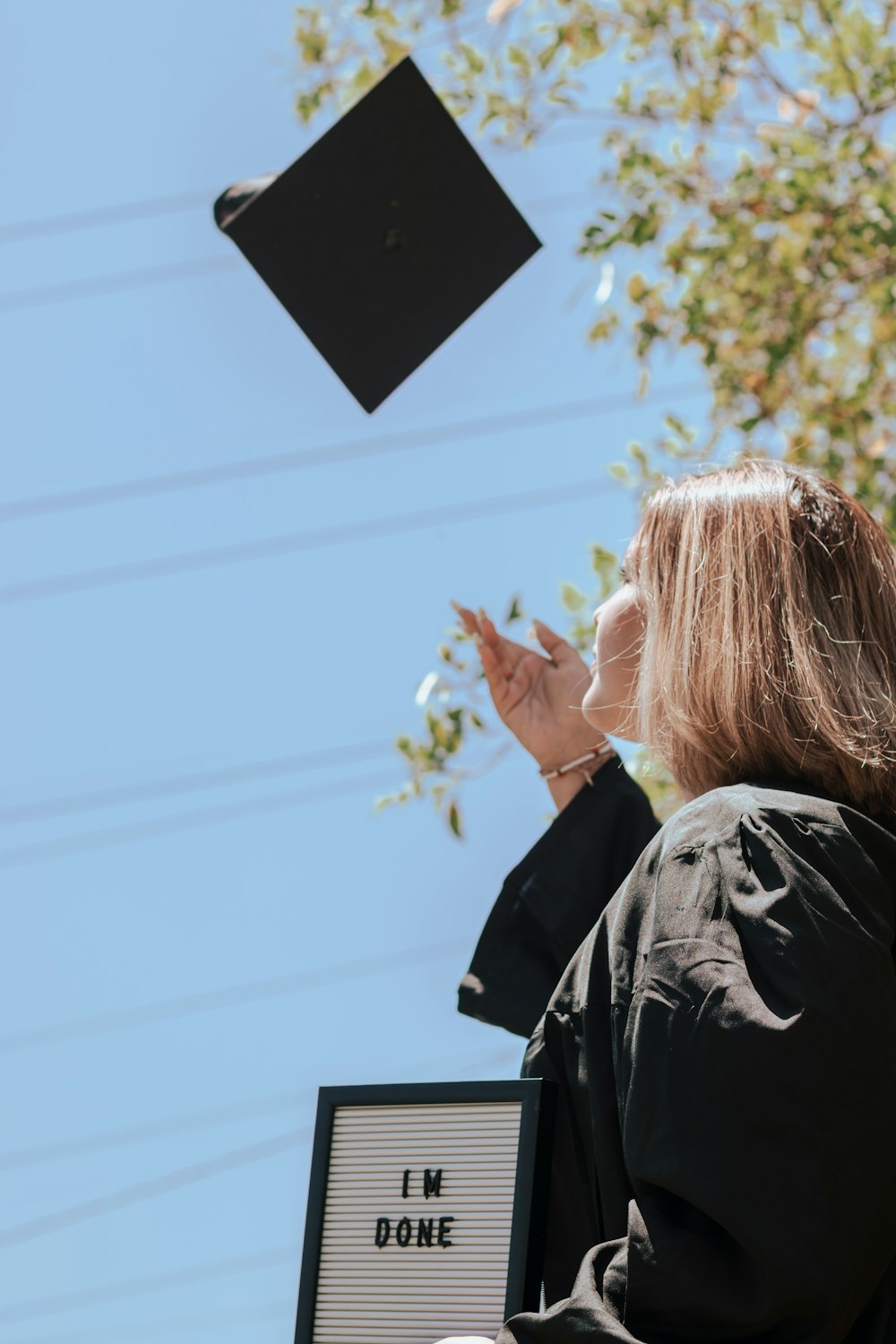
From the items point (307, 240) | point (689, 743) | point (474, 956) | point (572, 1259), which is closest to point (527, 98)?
point (307, 240)

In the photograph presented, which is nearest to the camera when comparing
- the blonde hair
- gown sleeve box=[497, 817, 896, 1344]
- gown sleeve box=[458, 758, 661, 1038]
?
gown sleeve box=[497, 817, 896, 1344]

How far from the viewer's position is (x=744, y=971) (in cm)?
115

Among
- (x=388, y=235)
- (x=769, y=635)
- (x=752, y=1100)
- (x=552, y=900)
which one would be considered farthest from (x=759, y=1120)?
(x=388, y=235)

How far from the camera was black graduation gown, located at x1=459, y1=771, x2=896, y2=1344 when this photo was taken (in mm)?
1088

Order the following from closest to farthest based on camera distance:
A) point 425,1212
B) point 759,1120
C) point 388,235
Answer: point 759,1120 < point 425,1212 < point 388,235

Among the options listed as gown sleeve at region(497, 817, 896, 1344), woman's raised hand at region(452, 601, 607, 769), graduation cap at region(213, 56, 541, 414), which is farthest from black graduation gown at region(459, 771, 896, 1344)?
graduation cap at region(213, 56, 541, 414)

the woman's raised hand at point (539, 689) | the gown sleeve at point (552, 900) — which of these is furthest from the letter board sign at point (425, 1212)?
the woman's raised hand at point (539, 689)

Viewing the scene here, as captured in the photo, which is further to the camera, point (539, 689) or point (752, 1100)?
point (539, 689)

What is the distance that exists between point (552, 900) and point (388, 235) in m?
1.34

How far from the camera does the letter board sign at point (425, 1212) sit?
1.19m

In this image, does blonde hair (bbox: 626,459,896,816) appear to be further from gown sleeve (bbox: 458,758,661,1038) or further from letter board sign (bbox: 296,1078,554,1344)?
gown sleeve (bbox: 458,758,661,1038)

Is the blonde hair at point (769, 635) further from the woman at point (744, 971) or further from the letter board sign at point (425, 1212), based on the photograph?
the letter board sign at point (425, 1212)

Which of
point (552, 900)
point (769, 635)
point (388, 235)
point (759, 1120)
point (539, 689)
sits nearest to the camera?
point (759, 1120)

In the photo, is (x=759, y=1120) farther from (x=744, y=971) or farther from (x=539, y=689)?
(x=539, y=689)
